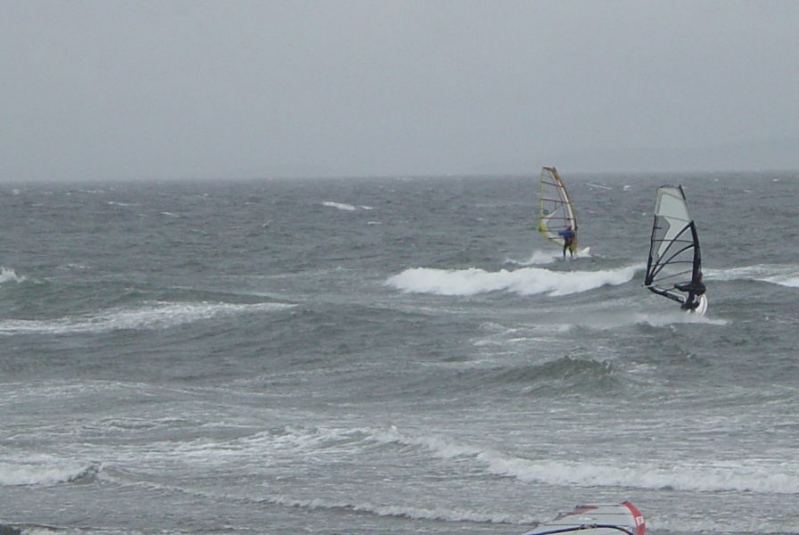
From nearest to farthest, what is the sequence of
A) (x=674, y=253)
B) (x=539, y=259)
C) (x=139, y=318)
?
(x=674, y=253)
(x=139, y=318)
(x=539, y=259)

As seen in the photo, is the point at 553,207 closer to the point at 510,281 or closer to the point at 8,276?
the point at 510,281

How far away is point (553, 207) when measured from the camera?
3706cm

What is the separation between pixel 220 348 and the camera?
77.5ft

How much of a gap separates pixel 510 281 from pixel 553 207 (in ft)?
9.82

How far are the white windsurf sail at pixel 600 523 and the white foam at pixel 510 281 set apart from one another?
75.6ft

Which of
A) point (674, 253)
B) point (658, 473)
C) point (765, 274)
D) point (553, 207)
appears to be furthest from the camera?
point (553, 207)

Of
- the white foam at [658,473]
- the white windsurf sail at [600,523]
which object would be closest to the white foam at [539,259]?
the white foam at [658,473]

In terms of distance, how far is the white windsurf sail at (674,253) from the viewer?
22.6 m

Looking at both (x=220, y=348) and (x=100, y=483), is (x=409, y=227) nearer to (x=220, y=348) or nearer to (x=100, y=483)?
(x=220, y=348)

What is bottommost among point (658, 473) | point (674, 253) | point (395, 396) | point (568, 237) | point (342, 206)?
point (342, 206)

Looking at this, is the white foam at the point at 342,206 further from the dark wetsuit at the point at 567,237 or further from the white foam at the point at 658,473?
the white foam at the point at 658,473

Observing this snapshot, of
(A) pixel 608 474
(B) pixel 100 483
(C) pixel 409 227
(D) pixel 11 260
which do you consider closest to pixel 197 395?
(B) pixel 100 483

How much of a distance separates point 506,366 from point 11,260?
28.0 meters

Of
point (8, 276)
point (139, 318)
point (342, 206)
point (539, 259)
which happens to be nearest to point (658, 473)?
point (139, 318)
